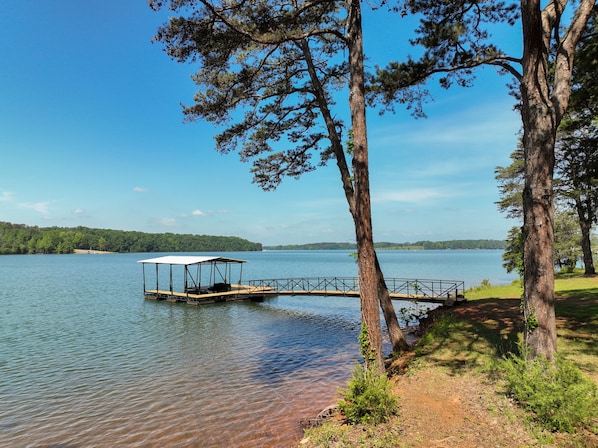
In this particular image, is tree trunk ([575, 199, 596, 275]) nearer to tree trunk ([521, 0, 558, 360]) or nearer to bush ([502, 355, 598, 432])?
tree trunk ([521, 0, 558, 360])

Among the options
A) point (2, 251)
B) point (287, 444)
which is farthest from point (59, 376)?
point (2, 251)

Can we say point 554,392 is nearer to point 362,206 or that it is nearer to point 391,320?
point 362,206

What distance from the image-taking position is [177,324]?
63.1 feet

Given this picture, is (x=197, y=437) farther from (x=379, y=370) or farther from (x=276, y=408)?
(x=379, y=370)

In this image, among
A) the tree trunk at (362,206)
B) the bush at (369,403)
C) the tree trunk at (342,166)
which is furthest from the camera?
the tree trunk at (342,166)

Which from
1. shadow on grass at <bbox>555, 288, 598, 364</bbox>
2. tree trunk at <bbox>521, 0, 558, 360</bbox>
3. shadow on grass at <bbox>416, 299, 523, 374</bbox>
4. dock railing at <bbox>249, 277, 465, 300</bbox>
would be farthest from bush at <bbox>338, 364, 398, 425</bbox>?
dock railing at <bbox>249, 277, 465, 300</bbox>

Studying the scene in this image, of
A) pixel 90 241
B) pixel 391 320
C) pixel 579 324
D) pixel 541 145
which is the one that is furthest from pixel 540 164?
pixel 90 241

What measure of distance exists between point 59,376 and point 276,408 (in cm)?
761

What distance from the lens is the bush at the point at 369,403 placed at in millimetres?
5234

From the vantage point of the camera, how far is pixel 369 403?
5.30 metres

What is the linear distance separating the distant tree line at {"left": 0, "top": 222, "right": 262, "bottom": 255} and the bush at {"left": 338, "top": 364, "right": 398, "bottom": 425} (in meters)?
161

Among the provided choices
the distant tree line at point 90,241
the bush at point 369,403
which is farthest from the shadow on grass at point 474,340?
the distant tree line at point 90,241

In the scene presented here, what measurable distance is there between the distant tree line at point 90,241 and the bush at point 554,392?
162887 mm

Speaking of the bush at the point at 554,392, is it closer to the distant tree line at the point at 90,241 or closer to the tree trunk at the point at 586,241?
the tree trunk at the point at 586,241
